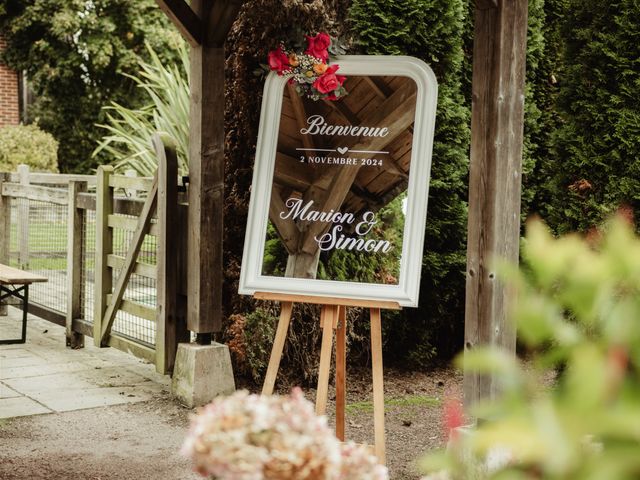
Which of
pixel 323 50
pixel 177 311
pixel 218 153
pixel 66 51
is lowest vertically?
pixel 177 311

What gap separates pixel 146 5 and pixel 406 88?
53.5 feet

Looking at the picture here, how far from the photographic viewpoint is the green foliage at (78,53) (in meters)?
18.8

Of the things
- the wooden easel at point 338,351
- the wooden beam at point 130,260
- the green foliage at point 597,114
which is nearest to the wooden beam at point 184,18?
the wooden beam at point 130,260

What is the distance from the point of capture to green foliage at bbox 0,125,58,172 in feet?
53.2

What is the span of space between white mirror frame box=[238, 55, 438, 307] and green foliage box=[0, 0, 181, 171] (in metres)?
15.3

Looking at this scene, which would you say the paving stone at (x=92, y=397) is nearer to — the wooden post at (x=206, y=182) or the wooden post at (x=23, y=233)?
the wooden post at (x=206, y=182)

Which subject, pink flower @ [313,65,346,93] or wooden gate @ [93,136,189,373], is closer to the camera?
pink flower @ [313,65,346,93]

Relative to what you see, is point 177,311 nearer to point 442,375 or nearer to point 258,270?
point 258,270

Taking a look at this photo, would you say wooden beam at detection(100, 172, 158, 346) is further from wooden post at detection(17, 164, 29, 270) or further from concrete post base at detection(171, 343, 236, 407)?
wooden post at detection(17, 164, 29, 270)

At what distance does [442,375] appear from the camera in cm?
654

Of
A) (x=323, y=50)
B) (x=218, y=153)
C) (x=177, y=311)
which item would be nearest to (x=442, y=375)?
(x=177, y=311)

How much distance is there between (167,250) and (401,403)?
1771 mm

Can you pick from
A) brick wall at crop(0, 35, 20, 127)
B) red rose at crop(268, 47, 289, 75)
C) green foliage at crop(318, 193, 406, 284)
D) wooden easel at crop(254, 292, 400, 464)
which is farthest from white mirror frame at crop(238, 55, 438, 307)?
brick wall at crop(0, 35, 20, 127)

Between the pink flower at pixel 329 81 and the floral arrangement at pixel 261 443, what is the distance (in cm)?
280
